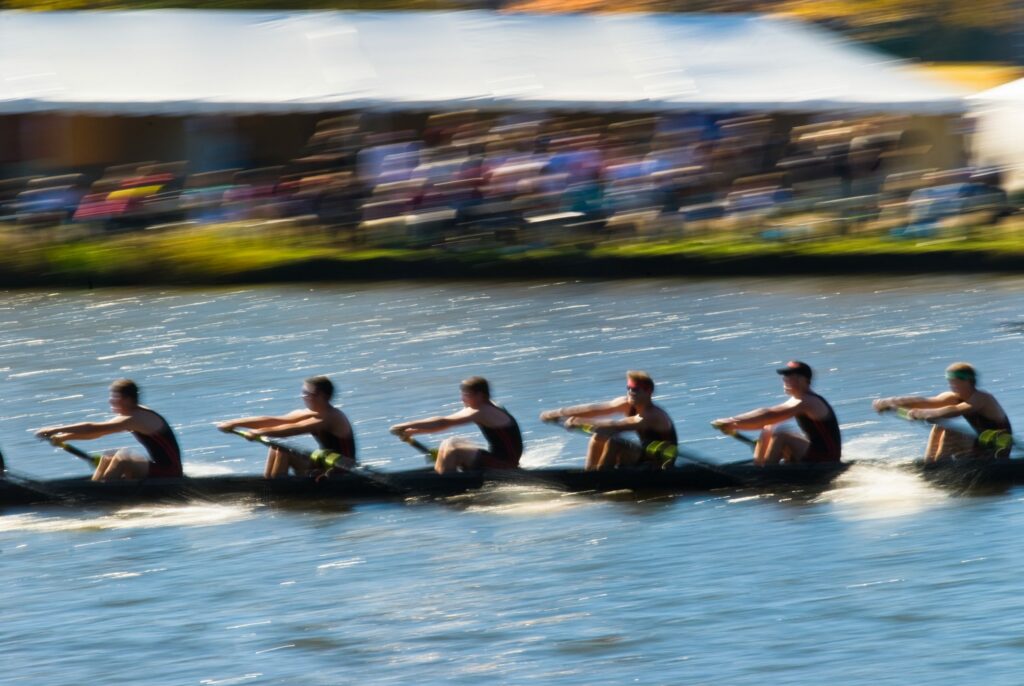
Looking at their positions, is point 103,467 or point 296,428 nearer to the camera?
point 296,428

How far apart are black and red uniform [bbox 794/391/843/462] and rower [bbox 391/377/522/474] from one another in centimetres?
247

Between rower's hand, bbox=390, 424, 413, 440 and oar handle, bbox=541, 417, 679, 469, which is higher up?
rower's hand, bbox=390, 424, 413, 440

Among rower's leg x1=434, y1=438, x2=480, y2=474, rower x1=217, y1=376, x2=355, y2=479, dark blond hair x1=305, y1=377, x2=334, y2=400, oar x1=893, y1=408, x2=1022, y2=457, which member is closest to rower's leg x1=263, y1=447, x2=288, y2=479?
rower x1=217, y1=376, x2=355, y2=479

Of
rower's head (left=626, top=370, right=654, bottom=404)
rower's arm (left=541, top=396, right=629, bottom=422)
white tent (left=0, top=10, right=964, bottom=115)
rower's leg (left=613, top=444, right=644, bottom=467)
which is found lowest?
rower's leg (left=613, top=444, right=644, bottom=467)

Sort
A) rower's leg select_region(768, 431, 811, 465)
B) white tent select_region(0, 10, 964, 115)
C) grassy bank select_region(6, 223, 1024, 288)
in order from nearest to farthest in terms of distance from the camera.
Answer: rower's leg select_region(768, 431, 811, 465) < grassy bank select_region(6, 223, 1024, 288) < white tent select_region(0, 10, 964, 115)

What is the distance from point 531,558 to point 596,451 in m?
1.68

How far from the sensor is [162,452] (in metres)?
16.2

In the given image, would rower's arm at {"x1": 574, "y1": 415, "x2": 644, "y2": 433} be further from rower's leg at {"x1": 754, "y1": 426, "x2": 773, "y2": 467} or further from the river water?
rower's leg at {"x1": 754, "y1": 426, "x2": 773, "y2": 467}

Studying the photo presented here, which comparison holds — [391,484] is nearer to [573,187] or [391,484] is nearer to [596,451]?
[596,451]

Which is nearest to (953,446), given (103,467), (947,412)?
(947,412)

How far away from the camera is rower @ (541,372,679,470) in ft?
51.9

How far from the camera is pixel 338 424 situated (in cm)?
1617

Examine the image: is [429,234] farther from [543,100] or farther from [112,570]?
[112,570]

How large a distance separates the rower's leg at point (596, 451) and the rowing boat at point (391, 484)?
0.48ft
